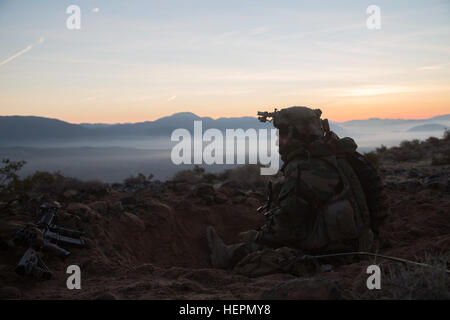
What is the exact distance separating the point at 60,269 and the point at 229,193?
4473 millimetres

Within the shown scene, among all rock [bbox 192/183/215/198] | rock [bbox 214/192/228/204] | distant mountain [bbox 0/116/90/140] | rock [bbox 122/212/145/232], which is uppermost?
distant mountain [bbox 0/116/90/140]

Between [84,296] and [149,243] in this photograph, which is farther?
[149,243]

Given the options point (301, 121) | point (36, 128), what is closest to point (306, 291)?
point (301, 121)

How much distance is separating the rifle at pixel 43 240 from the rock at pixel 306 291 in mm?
2597

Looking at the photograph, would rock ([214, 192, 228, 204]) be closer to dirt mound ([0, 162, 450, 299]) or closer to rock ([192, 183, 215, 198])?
dirt mound ([0, 162, 450, 299])

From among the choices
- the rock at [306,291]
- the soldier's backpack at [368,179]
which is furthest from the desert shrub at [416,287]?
the soldier's backpack at [368,179]

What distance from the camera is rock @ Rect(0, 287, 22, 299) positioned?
3.66 meters

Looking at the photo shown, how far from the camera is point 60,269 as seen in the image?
466 centimetres

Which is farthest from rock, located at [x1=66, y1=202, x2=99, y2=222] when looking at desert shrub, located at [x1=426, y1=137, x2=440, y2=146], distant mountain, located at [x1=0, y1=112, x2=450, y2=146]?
distant mountain, located at [x1=0, y1=112, x2=450, y2=146]

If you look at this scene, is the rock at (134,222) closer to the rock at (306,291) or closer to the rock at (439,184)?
the rock at (306,291)

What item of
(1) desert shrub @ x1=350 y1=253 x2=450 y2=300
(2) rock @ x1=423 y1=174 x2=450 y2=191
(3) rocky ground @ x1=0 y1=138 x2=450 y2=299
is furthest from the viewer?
(2) rock @ x1=423 y1=174 x2=450 y2=191
